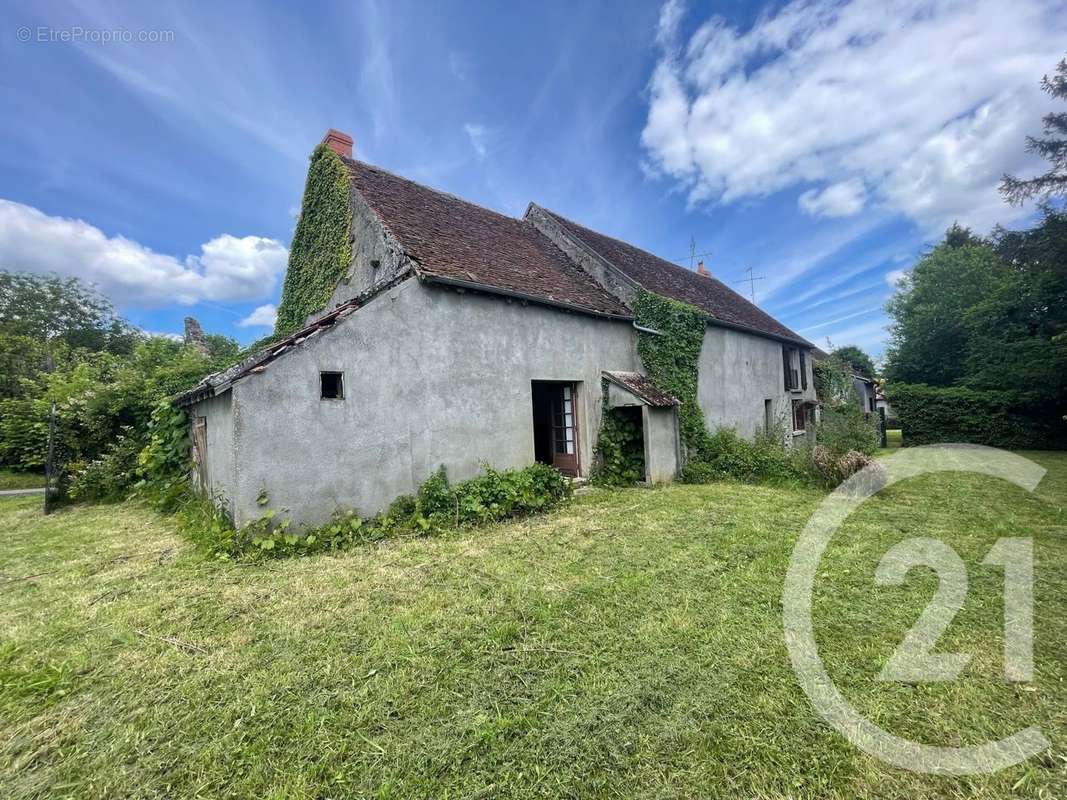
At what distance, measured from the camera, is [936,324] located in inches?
1088

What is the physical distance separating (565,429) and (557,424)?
0.93ft

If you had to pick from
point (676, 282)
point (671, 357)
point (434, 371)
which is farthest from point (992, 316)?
point (434, 371)

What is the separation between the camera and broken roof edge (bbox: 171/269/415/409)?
18.1 ft

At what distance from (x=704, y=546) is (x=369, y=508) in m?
4.75

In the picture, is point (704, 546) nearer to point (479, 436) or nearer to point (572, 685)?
point (572, 685)

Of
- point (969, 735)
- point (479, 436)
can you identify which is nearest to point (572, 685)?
point (969, 735)

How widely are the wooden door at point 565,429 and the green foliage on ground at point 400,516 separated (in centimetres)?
145

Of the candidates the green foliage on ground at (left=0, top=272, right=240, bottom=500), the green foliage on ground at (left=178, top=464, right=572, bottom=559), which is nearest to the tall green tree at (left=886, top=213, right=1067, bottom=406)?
the green foliage on ground at (left=178, top=464, right=572, bottom=559)

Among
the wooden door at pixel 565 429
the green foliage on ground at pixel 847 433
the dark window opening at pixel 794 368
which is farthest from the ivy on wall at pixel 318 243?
the dark window opening at pixel 794 368

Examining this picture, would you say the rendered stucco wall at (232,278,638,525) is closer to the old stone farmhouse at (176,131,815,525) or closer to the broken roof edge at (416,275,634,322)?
the old stone farmhouse at (176,131,815,525)

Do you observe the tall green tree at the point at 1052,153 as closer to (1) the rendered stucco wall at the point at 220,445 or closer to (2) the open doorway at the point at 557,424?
(2) the open doorway at the point at 557,424

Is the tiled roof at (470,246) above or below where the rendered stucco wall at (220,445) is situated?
above

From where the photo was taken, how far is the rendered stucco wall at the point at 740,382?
12.5 m

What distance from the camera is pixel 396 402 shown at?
22.1 ft
